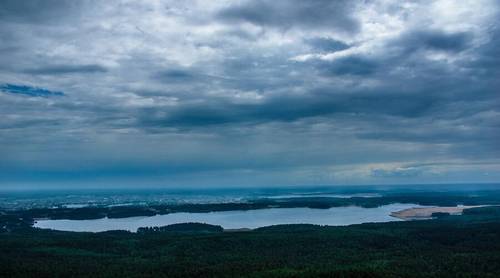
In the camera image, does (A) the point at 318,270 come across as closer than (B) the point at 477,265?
Yes

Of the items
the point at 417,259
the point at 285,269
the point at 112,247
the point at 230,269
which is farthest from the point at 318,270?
the point at 112,247

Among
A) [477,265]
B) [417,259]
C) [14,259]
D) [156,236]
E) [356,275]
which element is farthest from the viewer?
[156,236]

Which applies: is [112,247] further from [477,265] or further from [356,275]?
[477,265]

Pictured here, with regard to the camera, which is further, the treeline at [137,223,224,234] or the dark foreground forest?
the treeline at [137,223,224,234]

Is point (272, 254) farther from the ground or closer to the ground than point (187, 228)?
closer to the ground

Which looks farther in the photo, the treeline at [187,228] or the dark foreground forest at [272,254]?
the treeline at [187,228]

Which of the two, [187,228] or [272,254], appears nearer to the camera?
[272,254]

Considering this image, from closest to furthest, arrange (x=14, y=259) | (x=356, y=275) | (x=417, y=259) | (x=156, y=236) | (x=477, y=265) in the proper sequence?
(x=356, y=275) → (x=477, y=265) → (x=417, y=259) → (x=14, y=259) → (x=156, y=236)
